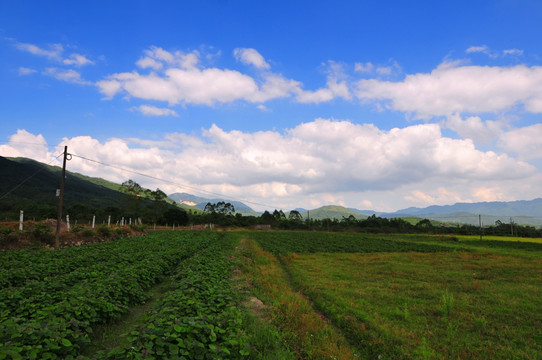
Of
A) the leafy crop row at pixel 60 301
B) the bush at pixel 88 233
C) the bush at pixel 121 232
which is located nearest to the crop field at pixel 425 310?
the leafy crop row at pixel 60 301

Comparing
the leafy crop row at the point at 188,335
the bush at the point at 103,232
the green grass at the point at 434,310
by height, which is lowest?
the green grass at the point at 434,310

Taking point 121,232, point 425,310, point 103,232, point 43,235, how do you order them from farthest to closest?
1. point 121,232
2. point 103,232
3. point 43,235
4. point 425,310

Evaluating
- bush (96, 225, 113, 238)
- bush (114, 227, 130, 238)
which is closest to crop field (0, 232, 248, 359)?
bush (96, 225, 113, 238)

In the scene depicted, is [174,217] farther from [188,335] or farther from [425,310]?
[188,335]

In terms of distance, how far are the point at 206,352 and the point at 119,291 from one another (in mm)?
6663

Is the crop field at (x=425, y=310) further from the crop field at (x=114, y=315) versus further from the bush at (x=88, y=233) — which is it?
the bush at (x=88, y=233)

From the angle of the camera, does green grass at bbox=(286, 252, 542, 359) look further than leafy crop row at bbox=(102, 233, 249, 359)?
Yes

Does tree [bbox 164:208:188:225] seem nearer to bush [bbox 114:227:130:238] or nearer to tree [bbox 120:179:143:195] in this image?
tree [bbox 120:179:143:195]

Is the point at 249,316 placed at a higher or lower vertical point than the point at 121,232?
higher

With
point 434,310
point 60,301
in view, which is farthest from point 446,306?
point 60,301

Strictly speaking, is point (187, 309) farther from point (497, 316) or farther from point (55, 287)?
point (497, 316)

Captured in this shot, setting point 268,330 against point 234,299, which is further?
point 234,299

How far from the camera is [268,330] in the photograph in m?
8.54

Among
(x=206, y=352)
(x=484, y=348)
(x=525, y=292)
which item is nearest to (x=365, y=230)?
(x=525, y=292)
